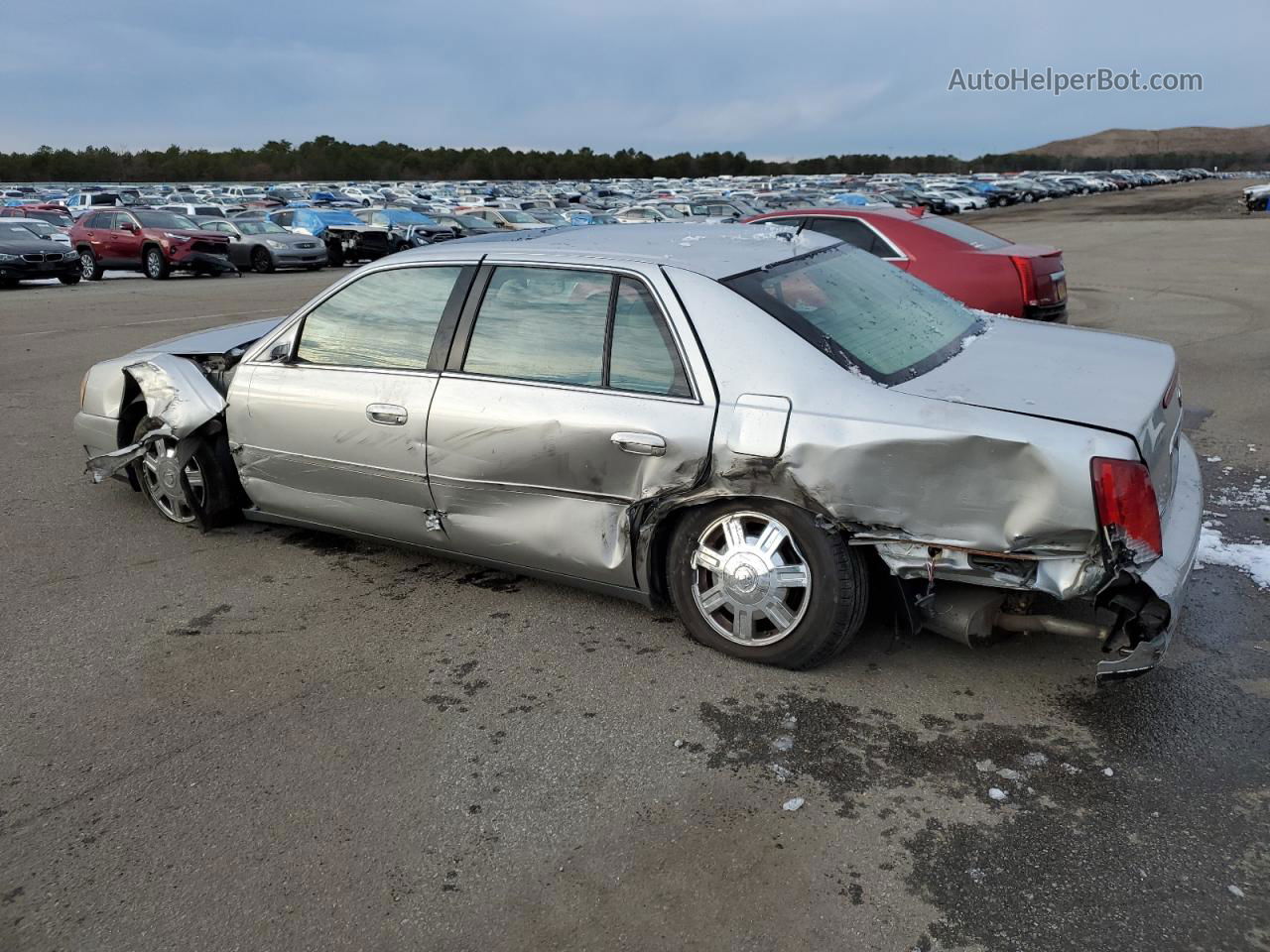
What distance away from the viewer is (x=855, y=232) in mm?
8898

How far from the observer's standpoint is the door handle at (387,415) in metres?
4.38

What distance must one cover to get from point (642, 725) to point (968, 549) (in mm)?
1219

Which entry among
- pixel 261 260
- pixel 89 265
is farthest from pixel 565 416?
pixel 261 260

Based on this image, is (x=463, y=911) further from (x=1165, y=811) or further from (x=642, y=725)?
(x=1165, y=811)

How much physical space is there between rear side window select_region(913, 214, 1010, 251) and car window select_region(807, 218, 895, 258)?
18.6 inches

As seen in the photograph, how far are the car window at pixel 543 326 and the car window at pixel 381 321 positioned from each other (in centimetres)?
26

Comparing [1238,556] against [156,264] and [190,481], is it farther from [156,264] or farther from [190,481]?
[156,264]

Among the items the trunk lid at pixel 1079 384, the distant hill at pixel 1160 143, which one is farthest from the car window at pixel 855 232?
the distant hill at pixel 1160 143

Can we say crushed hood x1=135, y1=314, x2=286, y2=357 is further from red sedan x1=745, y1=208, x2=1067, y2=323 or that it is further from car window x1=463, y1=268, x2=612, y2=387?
red sedan x1=745, y1=208, x2=1067, y2=323

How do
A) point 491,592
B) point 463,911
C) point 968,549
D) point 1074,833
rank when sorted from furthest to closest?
point 491,592
point 968,549
point 1074,833
point 463,911

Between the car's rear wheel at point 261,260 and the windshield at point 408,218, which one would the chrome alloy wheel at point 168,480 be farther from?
the windshield at point 408,218

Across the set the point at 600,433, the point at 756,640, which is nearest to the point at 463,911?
the point at 756,640

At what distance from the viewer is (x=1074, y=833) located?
9.40 ft

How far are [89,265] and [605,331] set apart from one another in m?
22.8
